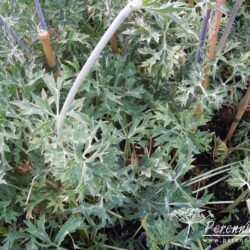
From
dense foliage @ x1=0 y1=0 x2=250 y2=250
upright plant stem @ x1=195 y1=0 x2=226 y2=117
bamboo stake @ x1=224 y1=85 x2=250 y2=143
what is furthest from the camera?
bamboo stake @ x1=224 y1=85 x2=250 y2=143

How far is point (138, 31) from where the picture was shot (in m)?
1.50

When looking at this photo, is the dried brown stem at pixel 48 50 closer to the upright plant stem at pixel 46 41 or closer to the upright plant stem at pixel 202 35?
the upright plant stem at pixel 46 41

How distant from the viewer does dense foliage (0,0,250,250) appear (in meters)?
1.45

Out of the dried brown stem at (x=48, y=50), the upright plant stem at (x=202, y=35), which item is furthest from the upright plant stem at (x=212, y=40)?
the dried brown stem at (x=48, y=50)

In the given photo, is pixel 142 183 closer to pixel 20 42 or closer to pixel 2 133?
pixel 2 133

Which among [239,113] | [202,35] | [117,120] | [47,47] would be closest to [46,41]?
[47,47]

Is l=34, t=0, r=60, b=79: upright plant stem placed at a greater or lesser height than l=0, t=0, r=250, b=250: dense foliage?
greater

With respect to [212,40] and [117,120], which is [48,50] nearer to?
[117,120]

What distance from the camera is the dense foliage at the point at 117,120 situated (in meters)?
1.45

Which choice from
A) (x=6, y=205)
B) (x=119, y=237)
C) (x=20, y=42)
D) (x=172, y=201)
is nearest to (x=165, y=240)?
Answer: (x=172, y=201)

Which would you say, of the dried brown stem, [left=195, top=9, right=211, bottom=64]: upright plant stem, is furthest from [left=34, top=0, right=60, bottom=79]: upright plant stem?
[left=195, top=9, right=211, bottom=64]: upright plant stem

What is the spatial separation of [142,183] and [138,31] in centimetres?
47

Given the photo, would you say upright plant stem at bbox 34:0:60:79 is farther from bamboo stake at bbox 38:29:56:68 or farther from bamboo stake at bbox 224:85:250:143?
bamboo stake at bbox 224:85:250:143

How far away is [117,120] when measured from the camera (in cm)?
156
